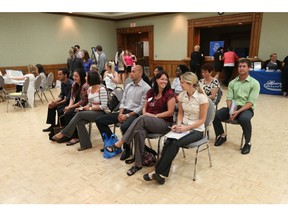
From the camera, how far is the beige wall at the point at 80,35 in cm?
773

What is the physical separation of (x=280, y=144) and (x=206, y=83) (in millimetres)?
1361

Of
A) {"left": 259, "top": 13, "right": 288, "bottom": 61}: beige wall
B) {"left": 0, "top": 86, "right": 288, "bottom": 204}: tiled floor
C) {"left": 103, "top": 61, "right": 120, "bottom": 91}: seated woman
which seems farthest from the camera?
{"left": 259, "top": 13, "right": 288, "bottom": 61}: beige wall

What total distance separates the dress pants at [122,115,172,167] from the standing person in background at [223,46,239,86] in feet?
20.6

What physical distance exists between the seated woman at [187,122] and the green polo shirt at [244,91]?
3.27ft

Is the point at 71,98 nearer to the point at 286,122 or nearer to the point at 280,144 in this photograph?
the point at 280,144

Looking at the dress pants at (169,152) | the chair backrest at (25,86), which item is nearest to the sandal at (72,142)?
the dress pants at (169,152)

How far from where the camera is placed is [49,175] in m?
2.61

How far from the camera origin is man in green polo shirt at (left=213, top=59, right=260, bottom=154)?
3.04 metres

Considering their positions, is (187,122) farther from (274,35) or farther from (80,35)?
(80,35)

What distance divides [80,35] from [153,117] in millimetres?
8769

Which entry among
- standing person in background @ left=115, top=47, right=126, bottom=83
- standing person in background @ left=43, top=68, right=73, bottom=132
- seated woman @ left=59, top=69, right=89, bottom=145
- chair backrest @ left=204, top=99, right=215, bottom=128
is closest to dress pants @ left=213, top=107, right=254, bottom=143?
chair backrest @ left=204, top=99, right=215, bottom=128

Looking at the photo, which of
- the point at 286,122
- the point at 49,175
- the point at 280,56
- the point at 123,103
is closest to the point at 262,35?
the point at 280,56

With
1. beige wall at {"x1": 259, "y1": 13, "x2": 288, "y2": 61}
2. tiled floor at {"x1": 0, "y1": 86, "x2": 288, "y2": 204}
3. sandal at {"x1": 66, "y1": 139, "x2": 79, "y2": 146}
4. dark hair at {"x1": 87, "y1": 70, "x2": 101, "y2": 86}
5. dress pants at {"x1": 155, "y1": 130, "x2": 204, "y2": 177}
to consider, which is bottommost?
tiled floor at {"x1": 0, "y1": 86, "x2": 288, "y2": 204}

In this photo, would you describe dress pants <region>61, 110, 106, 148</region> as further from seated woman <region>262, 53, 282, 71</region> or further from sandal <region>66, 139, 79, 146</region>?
seated woman <region>262, 53, 282, 71</region>
